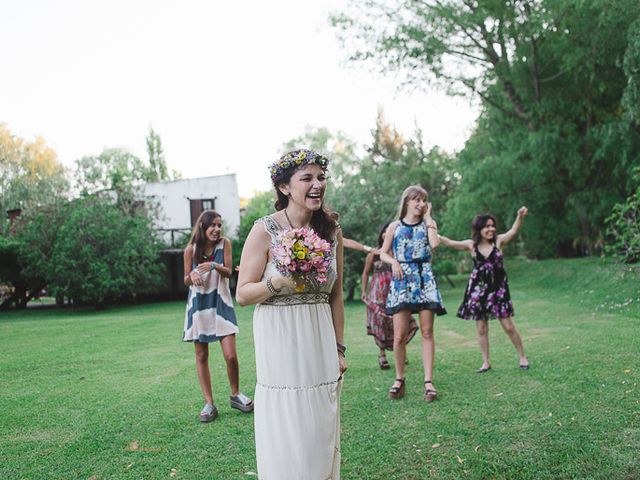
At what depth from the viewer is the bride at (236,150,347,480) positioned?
9.87 feet

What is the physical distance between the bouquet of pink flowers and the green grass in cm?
185

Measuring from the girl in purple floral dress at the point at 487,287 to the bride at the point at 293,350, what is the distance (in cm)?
433

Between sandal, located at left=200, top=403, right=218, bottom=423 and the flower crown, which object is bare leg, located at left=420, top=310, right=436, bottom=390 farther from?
the flower crown

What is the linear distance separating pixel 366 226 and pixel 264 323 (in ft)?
56.3

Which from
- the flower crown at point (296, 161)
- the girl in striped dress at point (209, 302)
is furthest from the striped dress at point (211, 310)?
the flower crown at point (296, 161)

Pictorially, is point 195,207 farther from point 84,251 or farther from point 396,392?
point 396,392

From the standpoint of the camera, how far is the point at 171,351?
1041 cm

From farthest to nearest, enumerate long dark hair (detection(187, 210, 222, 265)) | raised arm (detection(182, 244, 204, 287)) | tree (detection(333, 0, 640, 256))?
tree (detection(333, 0, 640, 256))
long dark hair (detection(187, 210, 222, 265))
raised arm (detection(182, 244, 204, 287))

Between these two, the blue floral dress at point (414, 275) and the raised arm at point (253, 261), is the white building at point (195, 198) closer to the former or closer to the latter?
the blue floral dress at point (414, 275)

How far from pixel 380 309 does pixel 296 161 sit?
521 centimetres

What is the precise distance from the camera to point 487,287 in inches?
288

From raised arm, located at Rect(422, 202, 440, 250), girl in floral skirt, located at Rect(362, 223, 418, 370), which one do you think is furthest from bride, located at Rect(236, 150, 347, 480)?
girl in floral skirt, located at Rect(362, 223, 418, 370)

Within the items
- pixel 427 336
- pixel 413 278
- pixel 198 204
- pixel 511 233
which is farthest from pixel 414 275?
pixel 198 204

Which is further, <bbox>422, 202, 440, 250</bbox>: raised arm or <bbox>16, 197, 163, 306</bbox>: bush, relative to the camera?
<bbox>16, 197, 163, 306</bbox>: bush
